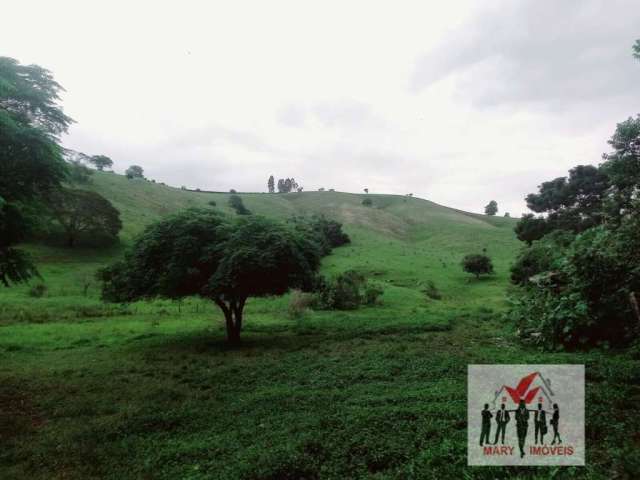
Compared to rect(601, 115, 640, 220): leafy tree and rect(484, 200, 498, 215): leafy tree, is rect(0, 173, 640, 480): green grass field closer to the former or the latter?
rect(601, 115, 640, 220): leafy tree

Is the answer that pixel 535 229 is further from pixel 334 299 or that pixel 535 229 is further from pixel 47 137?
pixel 47 137

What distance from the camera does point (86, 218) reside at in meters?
44.4

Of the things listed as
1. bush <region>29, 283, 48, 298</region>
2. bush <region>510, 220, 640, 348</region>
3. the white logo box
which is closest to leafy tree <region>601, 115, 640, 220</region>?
bush <region>510, 220, 640, 348</region>

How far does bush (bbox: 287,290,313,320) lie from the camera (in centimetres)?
2298

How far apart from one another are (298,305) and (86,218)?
36225mm

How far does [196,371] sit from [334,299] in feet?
50.6

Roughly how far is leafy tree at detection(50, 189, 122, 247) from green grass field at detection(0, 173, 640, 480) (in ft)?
70.6

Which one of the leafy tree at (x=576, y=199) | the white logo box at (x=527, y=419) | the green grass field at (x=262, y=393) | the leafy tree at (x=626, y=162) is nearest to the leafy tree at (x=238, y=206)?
the green grass field at (x=262, y=393)

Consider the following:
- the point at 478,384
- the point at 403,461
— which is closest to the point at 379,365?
the point at 478,384

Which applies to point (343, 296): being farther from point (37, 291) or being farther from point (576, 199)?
point (576, 199)

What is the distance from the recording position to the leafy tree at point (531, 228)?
39.1m

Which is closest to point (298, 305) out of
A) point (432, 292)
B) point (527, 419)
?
point (432, 292)

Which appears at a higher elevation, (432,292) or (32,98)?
(32,98)

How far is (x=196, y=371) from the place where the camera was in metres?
12.0
